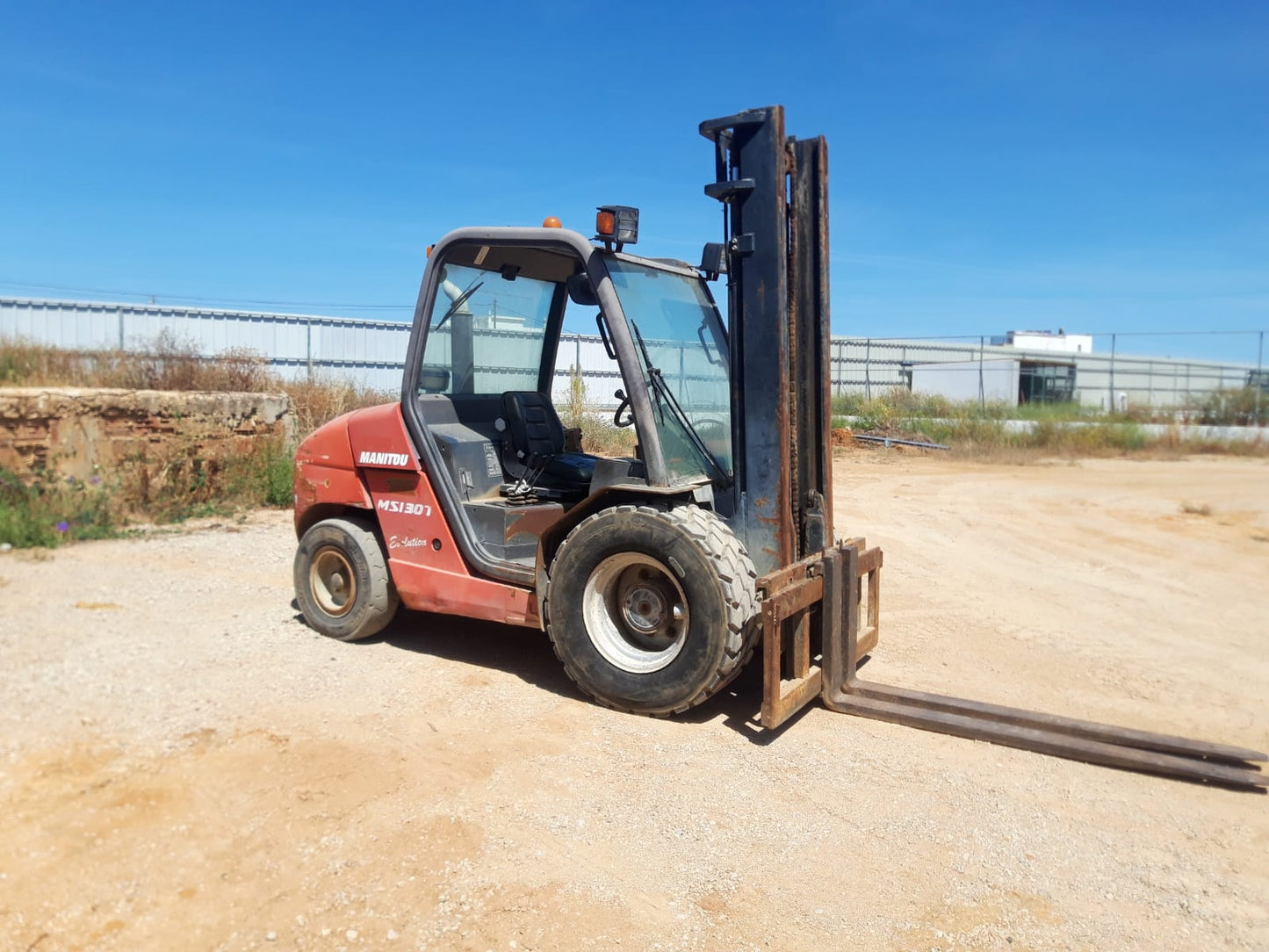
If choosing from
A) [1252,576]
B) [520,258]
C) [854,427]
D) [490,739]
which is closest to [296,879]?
[490,739]

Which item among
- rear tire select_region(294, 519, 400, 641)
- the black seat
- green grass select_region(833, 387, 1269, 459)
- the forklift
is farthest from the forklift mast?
green grass select_region(833, 387, 1269, 459)

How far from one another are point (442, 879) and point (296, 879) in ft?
1.62

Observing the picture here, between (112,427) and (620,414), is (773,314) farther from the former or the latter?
(112,427)

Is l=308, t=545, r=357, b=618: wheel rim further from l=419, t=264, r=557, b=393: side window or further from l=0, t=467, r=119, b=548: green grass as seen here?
l=0, t=467, r=119, b=548: green grass

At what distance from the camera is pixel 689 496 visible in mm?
4934

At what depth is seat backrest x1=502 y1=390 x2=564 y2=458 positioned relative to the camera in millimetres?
6148

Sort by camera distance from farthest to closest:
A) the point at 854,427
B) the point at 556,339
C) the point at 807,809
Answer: the point at 854,427, the point at 556,339, the point at 807,809

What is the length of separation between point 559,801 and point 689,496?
1.60m

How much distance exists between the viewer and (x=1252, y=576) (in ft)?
28.9

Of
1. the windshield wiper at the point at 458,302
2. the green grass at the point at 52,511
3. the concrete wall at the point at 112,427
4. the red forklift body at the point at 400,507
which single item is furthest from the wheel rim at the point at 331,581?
the concrete wall at the point at 112,427

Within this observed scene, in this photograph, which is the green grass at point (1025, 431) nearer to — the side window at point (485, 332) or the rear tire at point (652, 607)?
the side window at point (485, 332)

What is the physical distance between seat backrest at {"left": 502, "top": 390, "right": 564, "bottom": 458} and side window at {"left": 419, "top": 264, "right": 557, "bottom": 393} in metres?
0.18

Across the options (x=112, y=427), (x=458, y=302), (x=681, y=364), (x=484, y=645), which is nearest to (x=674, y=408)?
(x=681, y=364)

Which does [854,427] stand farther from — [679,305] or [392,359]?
[679,305]
